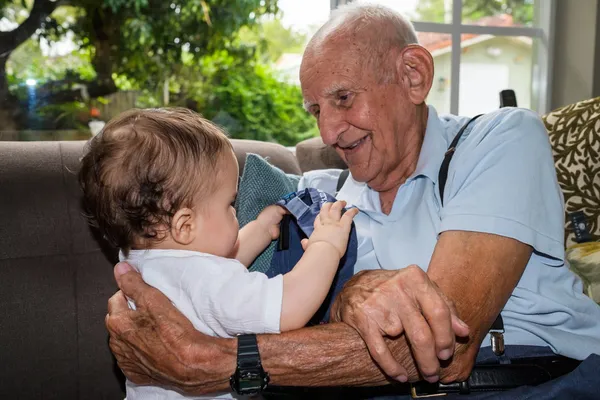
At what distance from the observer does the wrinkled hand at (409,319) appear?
1.11m

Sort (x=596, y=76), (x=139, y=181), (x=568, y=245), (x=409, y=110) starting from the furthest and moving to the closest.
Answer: (x=596, y=76)
(x=568, y=245)
(x=409, y=110)
(x=139, y=181)

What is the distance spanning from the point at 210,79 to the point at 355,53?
229 centimetres

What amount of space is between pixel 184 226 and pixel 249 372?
1.04 ft

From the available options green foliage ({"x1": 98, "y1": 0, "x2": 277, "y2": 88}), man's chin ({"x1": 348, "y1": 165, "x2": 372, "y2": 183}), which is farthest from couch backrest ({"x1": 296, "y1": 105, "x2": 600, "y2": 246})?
green foliage ({"x1": 98, "y1": 0, "x2": 277, "y2": 88})

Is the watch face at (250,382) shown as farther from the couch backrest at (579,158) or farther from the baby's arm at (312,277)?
the couch backrest at (579,158)

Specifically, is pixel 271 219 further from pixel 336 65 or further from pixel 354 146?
pixel 336 65

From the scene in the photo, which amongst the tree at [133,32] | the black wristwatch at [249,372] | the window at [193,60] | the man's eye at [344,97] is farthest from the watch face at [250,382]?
the tree at [133,32]

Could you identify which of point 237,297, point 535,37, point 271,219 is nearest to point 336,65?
point 271,219

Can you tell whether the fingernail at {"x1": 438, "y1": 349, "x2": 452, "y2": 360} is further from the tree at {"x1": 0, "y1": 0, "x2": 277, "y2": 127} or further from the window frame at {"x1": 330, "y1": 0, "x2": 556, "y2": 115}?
the window frame at {"x1": 330, "y1": 0, "x2": 556, "y2": 115}

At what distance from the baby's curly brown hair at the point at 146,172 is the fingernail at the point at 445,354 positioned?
1.82 feet

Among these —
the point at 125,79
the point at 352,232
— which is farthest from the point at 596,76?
the point at 352,232

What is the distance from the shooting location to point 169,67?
3.59 m

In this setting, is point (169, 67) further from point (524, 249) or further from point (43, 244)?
point (524, 249)

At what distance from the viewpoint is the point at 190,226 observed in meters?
1.24
